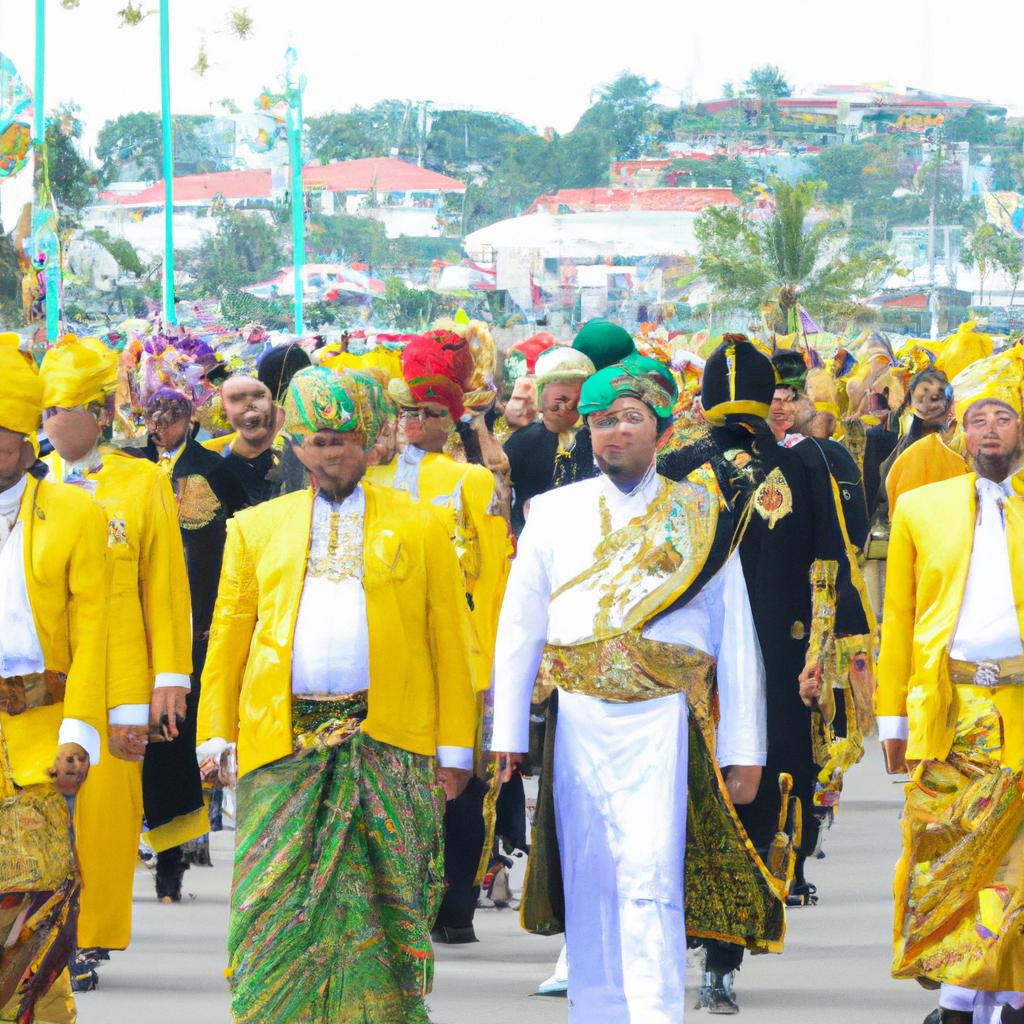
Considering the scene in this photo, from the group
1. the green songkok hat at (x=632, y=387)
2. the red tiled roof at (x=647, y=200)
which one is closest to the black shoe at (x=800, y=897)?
the green songkok hat at (x=632, y=387)

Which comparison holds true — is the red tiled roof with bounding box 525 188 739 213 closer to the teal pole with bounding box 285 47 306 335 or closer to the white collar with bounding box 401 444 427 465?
the teal pole with bounding box 285 47 306 335

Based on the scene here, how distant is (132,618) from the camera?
275 inches

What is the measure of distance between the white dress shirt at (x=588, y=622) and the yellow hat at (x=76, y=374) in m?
1.83

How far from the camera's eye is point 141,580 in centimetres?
755

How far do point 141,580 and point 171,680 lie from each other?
1.94 ft

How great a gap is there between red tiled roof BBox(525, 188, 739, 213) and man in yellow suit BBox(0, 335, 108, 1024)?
101 metres

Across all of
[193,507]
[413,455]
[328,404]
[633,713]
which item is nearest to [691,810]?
[633,713]

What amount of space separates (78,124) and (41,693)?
87.2 metres

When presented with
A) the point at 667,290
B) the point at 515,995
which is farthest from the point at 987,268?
the point at 515,995

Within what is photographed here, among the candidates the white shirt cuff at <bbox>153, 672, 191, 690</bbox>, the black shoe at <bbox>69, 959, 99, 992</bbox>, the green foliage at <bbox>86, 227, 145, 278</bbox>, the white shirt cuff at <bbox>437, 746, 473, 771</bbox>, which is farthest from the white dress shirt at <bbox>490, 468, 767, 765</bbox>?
the green foliage at <bbox>86, 227, 145, 278</bbox>

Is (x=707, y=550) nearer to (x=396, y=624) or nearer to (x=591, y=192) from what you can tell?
(x=396, y=624)

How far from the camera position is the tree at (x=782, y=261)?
77.1 meters

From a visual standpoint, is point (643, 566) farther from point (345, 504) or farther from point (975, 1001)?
point (975, 1001)

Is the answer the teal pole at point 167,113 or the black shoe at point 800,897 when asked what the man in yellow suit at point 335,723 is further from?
the teal pole at point 167,113
